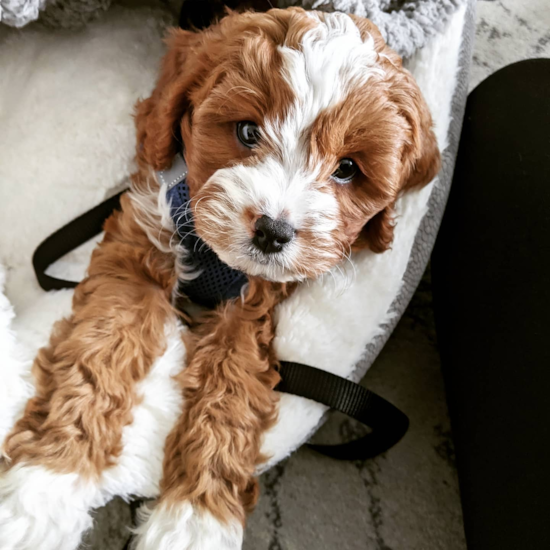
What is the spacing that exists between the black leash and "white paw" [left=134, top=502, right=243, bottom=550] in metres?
0.37

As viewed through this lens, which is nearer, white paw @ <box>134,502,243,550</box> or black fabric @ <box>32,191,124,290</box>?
white paw @ <box>134,502,243,550</box>

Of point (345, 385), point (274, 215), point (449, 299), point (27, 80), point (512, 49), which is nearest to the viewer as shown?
point (274, 215)

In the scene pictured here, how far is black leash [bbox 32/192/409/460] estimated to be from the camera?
1403 millimetres

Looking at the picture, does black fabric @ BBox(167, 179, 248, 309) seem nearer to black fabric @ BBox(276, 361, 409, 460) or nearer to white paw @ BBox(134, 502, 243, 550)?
black fabric @ BBox(276, 361, 409, 460)

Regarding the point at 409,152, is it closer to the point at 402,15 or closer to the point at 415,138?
the point at 415,138

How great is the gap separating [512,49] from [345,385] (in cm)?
161

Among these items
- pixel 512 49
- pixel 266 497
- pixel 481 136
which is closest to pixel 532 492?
pixel 266 497

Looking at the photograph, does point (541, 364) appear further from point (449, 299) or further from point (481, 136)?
point (481, 136)

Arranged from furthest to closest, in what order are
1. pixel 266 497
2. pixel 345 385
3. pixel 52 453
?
pixel 266 497
pixel 345 385
pixel 52 453

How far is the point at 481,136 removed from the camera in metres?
1.55

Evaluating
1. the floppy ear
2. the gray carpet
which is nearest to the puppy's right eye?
the floppy ear

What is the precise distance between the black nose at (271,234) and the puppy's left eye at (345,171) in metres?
0.20

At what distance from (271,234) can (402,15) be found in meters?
0.90

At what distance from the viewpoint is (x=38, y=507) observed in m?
1.18
